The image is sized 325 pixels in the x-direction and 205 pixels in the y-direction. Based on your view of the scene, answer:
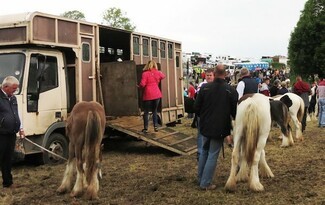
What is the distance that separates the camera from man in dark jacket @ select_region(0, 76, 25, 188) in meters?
6.68

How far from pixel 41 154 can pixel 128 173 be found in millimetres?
2119

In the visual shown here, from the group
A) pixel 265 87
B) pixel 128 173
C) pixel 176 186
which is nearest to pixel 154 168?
pixel 128 173

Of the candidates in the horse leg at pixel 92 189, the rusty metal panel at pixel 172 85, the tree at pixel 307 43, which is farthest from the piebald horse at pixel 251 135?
the tree at pixel 307 43

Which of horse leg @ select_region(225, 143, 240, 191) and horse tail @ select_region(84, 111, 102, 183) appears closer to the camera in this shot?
horse tail @ select_region(84, 111, 102, 183)

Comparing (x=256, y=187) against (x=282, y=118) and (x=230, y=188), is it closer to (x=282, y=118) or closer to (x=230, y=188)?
(x=230, y=188)

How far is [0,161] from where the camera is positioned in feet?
22.4

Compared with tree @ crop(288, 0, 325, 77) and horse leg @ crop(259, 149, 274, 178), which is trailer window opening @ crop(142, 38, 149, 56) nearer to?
horse leg @ crop(259, 149, 274, 178)

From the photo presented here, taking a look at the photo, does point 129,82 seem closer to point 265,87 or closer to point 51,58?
point 51,58

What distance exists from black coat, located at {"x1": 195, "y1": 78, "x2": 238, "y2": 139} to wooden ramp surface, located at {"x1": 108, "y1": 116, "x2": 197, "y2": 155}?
11.3 ft

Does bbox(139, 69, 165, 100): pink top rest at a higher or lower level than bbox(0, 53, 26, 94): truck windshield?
lower

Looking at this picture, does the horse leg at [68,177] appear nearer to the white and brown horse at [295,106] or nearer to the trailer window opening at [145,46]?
the trailer window opening at [145,46]

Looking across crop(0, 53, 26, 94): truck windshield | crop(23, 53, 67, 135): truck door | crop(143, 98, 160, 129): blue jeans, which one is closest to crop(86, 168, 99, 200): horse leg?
crop(23, 53, 67, 135): truck door

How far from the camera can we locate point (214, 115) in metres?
6.41

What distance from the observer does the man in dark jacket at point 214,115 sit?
6391mm
